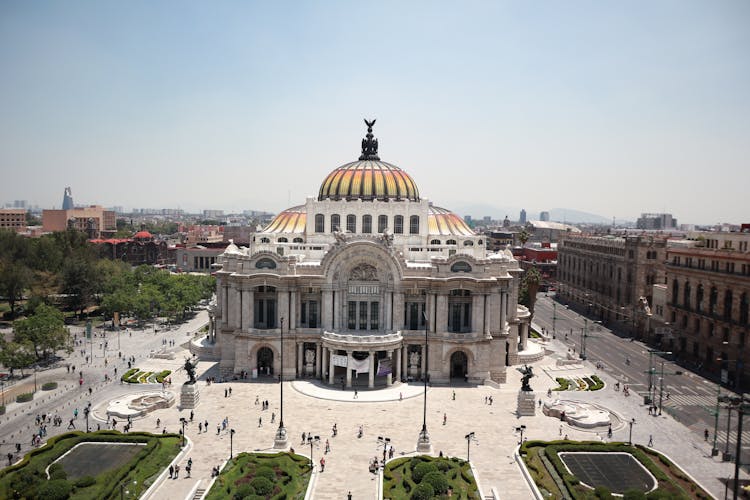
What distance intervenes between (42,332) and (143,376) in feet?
50.7

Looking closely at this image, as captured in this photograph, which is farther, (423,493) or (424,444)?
(424,444)

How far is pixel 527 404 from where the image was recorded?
59969 mm

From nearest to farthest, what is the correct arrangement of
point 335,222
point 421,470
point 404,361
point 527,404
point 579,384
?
point 421,470, point 527,404, point 404,361, point 579,384, point 335,222

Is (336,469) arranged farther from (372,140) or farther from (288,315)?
(372,140)

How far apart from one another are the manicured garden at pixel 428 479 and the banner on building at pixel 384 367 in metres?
20.4

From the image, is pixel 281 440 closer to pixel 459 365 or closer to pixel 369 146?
pixel 459 365

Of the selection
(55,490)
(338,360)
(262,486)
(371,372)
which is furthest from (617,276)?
(55,490)

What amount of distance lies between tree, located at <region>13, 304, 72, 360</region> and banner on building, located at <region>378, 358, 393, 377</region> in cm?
4433

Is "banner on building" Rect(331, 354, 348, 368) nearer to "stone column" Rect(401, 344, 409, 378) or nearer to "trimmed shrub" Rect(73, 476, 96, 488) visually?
"stone column" Rect(401, 344, 409, 378)

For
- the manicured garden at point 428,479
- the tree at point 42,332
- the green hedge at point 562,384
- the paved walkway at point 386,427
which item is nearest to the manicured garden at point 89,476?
the paved walkway at point 386,427

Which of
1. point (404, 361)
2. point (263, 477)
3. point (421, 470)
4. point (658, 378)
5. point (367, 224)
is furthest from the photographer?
point (367, 224)

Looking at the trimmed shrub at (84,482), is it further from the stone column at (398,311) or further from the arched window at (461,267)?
the arched window at (461,267)

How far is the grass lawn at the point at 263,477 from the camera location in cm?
4022

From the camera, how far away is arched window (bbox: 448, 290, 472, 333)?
7144cm
